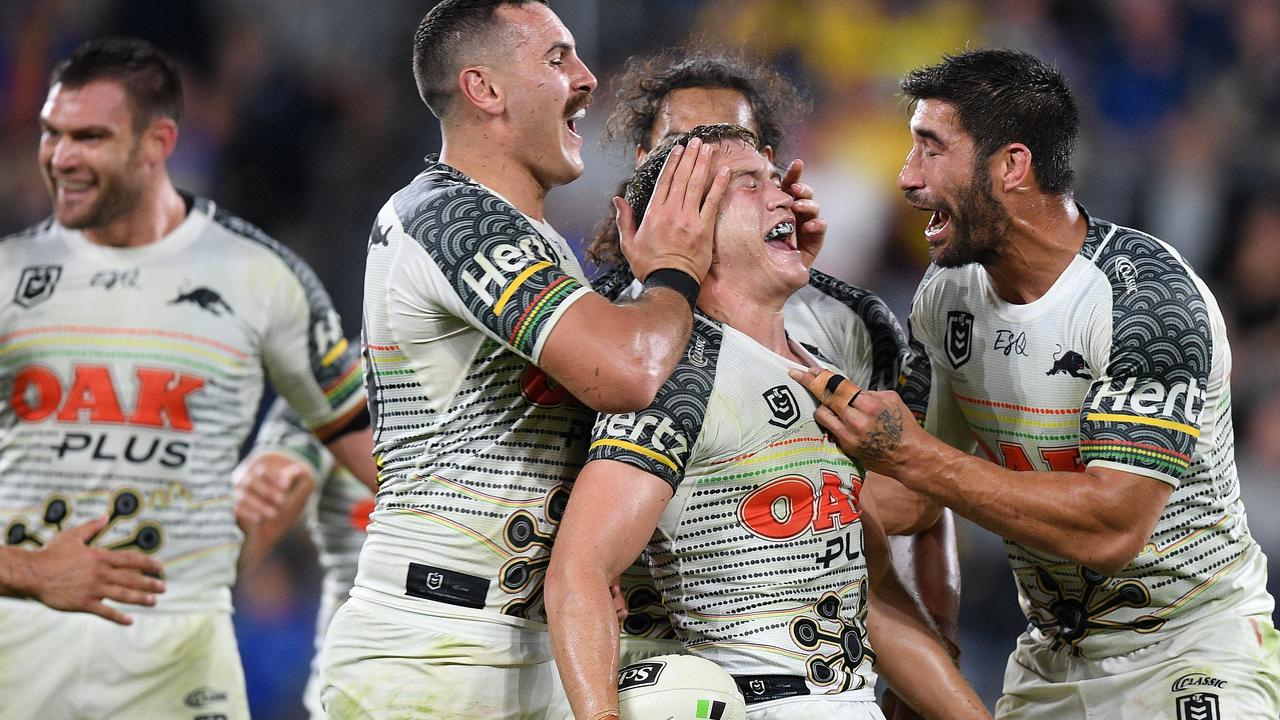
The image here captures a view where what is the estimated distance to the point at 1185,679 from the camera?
3.79 meters

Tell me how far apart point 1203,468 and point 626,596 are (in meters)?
1.60

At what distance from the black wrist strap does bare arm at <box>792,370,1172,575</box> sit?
551 millimetres

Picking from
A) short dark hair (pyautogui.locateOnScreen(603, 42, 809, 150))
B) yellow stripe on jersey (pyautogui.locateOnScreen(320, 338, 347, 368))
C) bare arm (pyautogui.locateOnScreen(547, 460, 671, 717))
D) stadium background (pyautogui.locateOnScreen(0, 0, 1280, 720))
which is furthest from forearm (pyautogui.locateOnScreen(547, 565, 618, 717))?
stadium background (pyautogui.locateOnScreen(0, 0, 1280, 720))

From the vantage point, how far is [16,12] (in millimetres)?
9078

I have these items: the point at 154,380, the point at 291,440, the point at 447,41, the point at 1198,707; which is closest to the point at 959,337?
the point at 1198,707

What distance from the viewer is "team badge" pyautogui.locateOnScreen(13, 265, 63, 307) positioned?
15.8ft

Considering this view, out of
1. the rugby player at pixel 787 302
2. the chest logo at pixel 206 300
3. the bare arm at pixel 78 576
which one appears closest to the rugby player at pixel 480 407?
the rugby player at pixel 787 302

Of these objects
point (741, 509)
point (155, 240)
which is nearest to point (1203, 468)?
point (741, 509)

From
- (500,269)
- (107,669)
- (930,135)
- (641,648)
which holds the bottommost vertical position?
(107,669)

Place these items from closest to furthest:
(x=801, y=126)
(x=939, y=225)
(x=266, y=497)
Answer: (x=939, y=225)
(x=266, y=497)
(x=801, y=126)

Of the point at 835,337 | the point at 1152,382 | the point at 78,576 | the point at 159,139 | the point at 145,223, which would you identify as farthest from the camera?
the point at 159,139

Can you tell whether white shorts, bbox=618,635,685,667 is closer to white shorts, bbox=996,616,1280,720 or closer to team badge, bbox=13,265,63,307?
white shorts, bbox=996,616,1280,720

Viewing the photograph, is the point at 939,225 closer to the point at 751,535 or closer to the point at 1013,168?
the point at 1013,168

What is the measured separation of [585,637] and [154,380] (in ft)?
8.04
